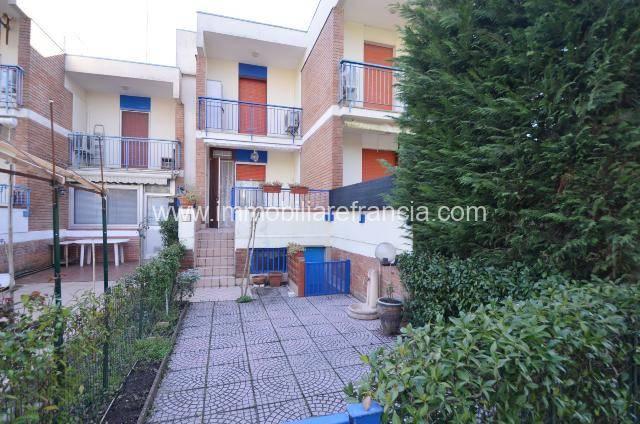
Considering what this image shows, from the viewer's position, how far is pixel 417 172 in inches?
175

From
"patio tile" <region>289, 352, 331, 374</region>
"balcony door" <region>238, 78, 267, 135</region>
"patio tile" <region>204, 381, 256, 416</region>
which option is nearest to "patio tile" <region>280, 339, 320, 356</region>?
"patio tile" <region>289, 352, 331, 374</region>

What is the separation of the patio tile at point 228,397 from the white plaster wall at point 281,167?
976 centimetres

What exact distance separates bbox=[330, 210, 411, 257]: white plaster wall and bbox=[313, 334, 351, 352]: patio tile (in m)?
2.06

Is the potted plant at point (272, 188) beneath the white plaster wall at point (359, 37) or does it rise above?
beneath

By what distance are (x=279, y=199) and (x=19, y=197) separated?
842 cm

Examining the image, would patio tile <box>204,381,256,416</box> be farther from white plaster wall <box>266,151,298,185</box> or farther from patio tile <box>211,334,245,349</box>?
white plaster wall <box>266,151,298,185</box>

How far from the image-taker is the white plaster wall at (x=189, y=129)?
12.9m

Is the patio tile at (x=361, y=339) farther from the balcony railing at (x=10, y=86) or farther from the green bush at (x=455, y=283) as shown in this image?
the balcony railing at (x=10, y=86)

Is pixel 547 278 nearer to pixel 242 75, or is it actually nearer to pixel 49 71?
pixel 242 75

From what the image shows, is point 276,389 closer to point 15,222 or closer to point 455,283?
point 455,283

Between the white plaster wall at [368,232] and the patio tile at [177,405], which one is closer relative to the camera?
the patio tile at [177,405]

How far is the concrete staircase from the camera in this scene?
8.80 meters

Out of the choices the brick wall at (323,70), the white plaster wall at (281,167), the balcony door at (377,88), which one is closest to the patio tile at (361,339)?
the brick wall at (323,70)

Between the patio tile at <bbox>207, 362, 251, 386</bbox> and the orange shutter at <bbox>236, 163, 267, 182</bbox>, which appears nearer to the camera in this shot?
the patio tile at <bbox>207, 362, 251, 386</bbox>
